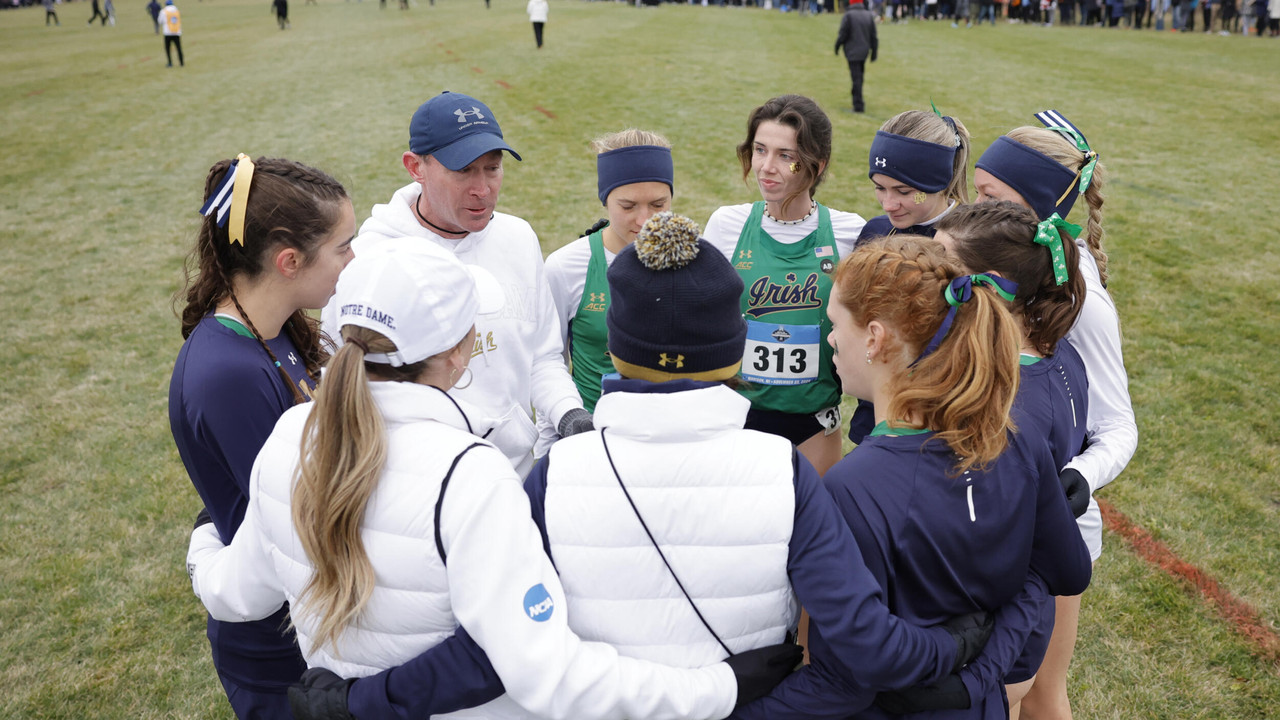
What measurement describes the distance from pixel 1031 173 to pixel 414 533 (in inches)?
112

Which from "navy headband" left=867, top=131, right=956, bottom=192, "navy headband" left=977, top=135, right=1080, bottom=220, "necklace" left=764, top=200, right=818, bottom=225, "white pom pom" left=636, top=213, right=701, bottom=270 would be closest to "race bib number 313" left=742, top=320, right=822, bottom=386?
"necklace" left=764, top=200, right=818, bottom=225

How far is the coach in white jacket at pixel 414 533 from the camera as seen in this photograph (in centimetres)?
162

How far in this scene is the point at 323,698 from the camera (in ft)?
5.84

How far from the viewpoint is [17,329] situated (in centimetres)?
835

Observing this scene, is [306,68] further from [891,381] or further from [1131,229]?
[891,381]

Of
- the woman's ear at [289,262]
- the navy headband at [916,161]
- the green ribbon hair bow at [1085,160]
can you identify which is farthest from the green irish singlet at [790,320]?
the woman's ear at [289,262]

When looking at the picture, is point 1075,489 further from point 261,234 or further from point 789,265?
point 261,234

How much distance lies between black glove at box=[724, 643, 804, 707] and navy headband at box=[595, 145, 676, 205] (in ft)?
7.65

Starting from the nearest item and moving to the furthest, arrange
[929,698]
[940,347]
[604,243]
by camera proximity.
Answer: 1. [929,698]
2. [940,347]
3. [604,243]

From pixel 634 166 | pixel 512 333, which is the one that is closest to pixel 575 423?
pixel 512 333

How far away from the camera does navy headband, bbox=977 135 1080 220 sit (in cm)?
324

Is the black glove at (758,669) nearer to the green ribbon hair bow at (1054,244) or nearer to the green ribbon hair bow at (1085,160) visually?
the green ribbon hair bow at (1054,244)

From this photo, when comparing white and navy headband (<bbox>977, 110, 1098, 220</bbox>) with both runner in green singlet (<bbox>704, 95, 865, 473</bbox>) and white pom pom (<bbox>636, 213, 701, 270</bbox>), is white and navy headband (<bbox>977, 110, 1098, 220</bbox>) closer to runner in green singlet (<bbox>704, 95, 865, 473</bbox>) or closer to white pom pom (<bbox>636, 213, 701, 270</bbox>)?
runner in green singlet (<bbox>704, 95, 865, 473</bbox>)

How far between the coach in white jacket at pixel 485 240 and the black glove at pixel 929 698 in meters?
1.45
